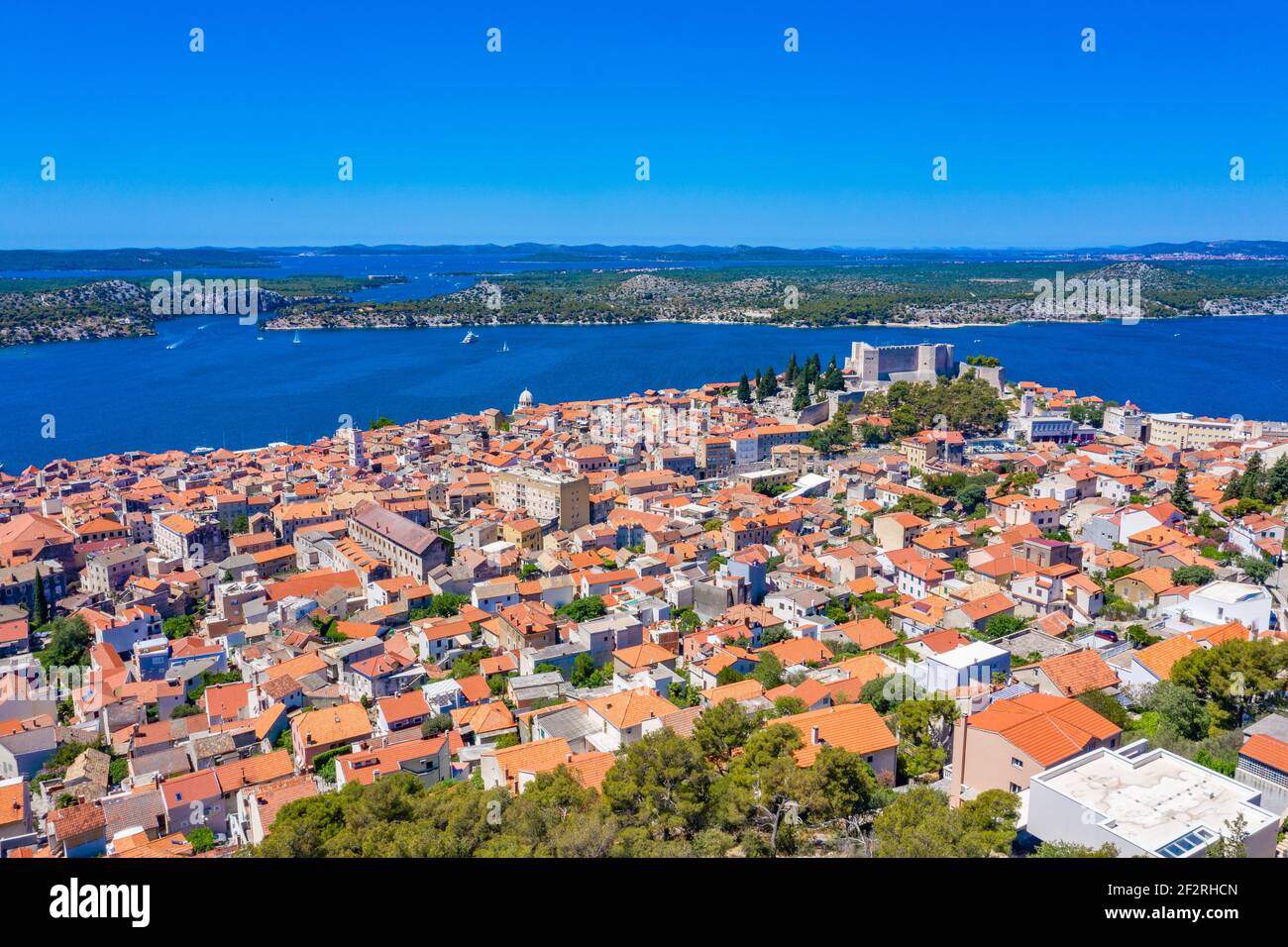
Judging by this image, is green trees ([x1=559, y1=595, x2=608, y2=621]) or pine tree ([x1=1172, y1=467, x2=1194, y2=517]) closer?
green trees ([x1=559, y1=595, x2=608, y2=621])

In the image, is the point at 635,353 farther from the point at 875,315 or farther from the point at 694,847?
the point at 694,847

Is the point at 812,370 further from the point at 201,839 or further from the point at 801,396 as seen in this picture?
the point at 201,839

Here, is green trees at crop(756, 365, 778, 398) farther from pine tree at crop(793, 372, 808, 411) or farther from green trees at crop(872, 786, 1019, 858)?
green trees at crop(872, 786, 1019, 858)

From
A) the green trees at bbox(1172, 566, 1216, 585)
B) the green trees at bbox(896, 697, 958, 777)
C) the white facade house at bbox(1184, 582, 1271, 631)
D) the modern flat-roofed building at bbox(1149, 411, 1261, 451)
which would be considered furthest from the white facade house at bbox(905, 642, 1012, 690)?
the modern flat-roofed building at bbox(1149, 411, 1261, 451)

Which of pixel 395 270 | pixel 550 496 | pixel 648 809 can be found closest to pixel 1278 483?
pixel 550 496
